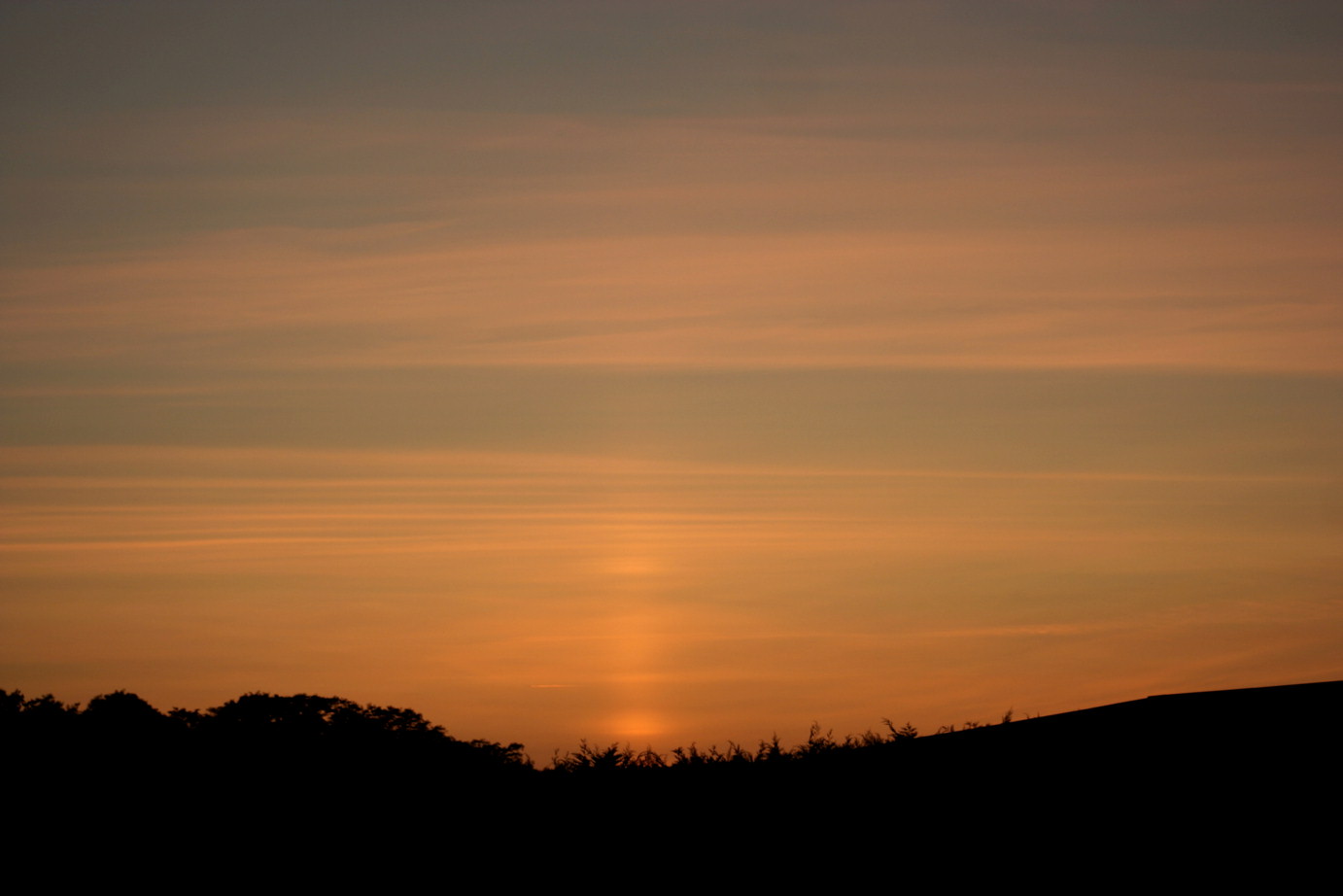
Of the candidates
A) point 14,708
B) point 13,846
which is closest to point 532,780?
point 13,846

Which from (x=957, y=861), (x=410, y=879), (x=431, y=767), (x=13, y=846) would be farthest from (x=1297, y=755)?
(x=13, y=846)

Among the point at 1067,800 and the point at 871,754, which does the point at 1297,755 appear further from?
the point at 871,754

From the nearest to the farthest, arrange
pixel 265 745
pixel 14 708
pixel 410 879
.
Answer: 1. pixel 410 879
2. pixel 265 745
3. pixel 14 708

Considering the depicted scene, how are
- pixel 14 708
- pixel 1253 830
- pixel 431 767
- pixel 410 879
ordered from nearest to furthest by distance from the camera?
pixel 1253 830 → pixel 410 879 → pixel 431 767 → pixel 14 708

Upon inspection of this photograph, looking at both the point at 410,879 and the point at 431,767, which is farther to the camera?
the point at 431,767

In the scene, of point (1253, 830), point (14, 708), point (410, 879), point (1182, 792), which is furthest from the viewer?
point (14, 708)

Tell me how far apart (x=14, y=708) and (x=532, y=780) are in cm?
4116

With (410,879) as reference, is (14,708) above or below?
above

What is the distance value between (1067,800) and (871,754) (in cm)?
357

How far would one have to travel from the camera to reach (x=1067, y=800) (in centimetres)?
1244

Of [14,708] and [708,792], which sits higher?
[14,708]

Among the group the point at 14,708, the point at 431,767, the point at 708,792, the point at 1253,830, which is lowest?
the point at 1253,830

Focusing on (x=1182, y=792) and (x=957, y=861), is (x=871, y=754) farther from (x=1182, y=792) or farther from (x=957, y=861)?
(x=1182, y=792)

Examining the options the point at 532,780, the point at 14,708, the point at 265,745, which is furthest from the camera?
the point at 14,708
